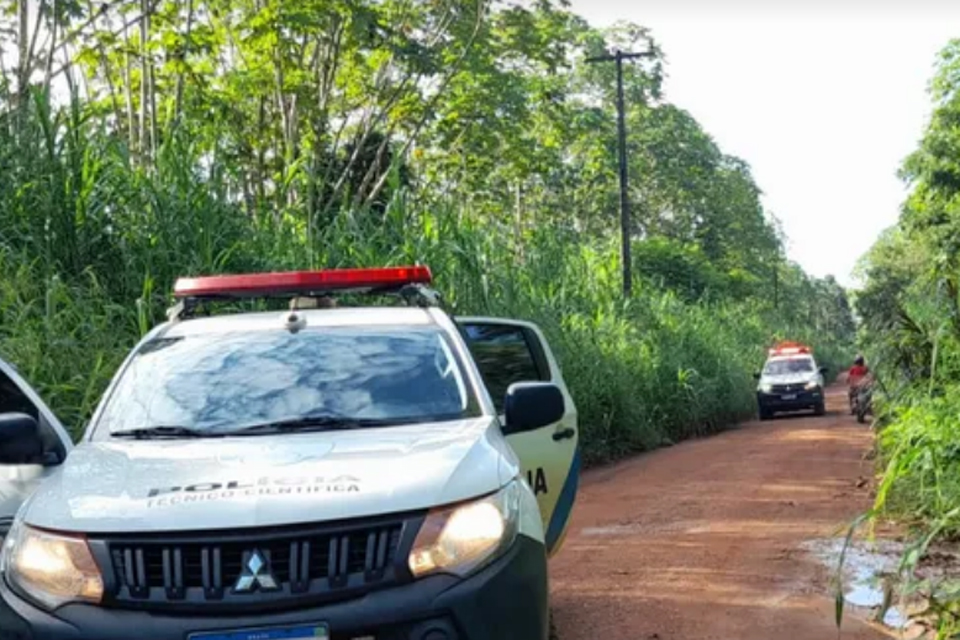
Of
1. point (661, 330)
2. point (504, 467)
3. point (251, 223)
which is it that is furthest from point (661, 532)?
point (661, 330)

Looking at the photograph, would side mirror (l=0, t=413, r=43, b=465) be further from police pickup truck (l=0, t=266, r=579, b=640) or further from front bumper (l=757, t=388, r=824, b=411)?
front bumper (l=757, t=388, r=824, b=411)

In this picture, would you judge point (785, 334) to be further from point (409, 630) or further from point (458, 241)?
point (409, 630)

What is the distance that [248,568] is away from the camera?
10.5 ft

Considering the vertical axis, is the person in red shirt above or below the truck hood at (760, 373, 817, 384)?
above

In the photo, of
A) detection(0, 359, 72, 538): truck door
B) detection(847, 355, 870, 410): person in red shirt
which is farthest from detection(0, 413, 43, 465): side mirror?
detection(847, 355, 870, 410): person in red shirt

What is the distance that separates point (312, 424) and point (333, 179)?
1739cm

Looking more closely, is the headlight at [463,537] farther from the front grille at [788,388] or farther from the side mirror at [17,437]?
the front grille at [788,388]

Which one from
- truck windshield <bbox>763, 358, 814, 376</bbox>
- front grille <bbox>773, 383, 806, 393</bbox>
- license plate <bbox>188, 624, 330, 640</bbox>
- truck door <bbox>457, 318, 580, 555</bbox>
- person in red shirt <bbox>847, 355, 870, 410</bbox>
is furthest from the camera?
truck windshield <bbox>763, 358, 814, 376</bbox>

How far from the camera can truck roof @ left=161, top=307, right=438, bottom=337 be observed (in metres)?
4.88

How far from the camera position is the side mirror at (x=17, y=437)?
3.98m

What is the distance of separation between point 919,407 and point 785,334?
48281 millimetres

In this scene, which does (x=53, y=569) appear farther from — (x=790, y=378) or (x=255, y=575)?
(x=790, y=378)

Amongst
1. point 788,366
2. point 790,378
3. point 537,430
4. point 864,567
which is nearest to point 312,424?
point 537,430

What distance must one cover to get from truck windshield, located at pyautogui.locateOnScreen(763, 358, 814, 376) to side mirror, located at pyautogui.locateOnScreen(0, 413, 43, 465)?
2682 cm
